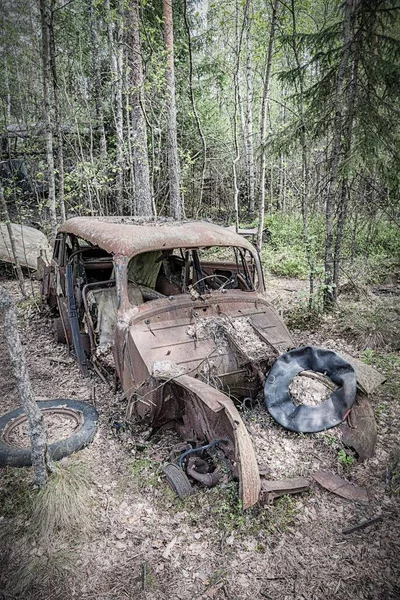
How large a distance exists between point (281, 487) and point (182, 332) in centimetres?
167

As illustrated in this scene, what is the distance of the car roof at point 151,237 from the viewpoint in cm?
388

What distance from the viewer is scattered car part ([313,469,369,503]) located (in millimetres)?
2812

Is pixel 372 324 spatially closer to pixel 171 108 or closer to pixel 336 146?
pixel 336 146

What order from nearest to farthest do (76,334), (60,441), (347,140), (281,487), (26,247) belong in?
1. (281,487)
2. (60,441)
3. (76,334)
4. (347,140)
5. (26,247)

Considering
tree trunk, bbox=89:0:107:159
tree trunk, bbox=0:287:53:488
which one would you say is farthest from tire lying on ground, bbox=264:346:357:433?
tree trunk, bbox=89:0:107:159

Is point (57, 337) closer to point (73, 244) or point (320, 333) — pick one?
point (73, 244)

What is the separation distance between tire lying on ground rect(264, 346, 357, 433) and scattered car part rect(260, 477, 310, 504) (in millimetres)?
534

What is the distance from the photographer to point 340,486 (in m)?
2.91

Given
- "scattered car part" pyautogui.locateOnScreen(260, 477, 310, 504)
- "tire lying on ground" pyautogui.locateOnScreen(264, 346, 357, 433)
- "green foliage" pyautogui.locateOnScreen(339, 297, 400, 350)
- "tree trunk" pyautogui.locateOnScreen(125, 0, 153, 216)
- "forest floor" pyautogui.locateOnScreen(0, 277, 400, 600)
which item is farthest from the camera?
"tree trunk" pyautogui.locateOnScreen(125, 0, 153, 216)

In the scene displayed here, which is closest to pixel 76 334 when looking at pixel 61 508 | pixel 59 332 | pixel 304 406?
pixel 59 332

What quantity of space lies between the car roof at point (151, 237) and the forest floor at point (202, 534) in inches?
74.1

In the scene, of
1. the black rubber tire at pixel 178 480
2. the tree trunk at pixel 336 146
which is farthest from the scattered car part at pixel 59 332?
the tree trunk at pixel 336 146

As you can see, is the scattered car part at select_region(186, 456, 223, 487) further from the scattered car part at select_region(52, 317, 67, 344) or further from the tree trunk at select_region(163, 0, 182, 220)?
the tree trunk at select_region(163, 0, 182, 220)

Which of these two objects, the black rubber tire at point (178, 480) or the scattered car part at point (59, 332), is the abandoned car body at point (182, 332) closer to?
the black rubber tire at point (178, 480)
